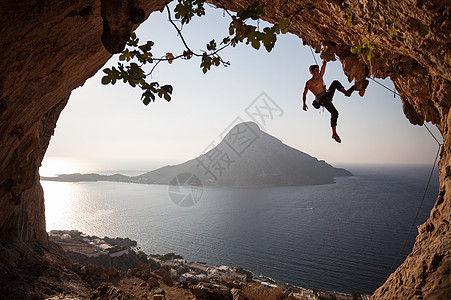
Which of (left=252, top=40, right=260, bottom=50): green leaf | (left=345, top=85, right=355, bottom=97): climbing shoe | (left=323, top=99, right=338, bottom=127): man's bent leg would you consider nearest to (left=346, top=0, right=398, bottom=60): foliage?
(left=345, top=85, right=355, bottom=97): climbing shoe

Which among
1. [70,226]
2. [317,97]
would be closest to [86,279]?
[317,97]

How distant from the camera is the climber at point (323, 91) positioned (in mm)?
5219

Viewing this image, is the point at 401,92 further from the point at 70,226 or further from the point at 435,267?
the point at 70,226

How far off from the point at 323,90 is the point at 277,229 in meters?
46.9

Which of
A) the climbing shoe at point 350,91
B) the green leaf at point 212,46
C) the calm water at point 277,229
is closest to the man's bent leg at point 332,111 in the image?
the climbing shoe at point 350,91

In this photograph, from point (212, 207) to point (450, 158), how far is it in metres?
69.2

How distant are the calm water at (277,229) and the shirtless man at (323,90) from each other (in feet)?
91.4

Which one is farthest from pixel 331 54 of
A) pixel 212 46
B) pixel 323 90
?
→ pixel 212 46

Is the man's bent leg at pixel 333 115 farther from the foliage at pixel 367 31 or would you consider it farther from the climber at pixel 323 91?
the foliage at pixel 367 31

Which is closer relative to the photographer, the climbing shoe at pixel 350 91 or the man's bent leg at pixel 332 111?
the climbing shoe at pixel 350 91

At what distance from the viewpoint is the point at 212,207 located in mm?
69500

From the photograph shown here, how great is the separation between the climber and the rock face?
0.42 m

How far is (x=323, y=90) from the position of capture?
5309mm

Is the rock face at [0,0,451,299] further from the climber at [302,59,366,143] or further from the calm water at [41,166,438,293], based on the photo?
the calm water at [41,166,438,293]
